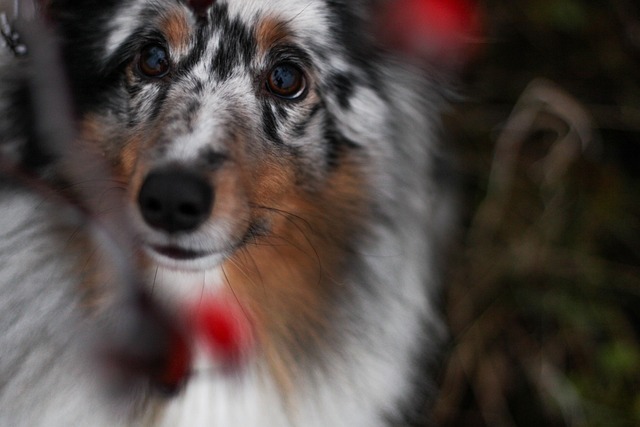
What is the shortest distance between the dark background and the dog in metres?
0.81

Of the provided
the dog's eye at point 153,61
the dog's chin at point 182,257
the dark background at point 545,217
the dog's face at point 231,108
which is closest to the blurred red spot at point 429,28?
the dog's face at point 231,108

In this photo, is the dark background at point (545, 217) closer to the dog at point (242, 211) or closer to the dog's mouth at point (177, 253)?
the dog at point (242, 211)

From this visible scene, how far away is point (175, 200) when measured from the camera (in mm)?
1480

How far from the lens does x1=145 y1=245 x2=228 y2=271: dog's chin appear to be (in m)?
1.60

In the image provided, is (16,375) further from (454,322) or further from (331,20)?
(454,322)

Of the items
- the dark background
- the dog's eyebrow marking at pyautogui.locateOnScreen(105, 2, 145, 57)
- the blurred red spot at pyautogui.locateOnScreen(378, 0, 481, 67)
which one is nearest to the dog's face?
the dog's eyebrow marking at pyautogui.locateOnScreen(105, 2, 145, 57)

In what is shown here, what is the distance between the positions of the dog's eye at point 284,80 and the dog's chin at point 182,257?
39cm

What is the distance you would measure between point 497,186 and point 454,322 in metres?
0.50

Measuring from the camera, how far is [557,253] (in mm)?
2857

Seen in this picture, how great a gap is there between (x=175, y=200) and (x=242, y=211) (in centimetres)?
17

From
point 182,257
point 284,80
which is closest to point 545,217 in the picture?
point 284,80

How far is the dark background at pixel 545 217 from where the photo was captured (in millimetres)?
2780

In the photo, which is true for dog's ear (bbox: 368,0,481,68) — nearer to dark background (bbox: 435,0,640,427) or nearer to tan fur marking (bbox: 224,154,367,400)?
tan fur marking (bbox: 224,154,367,400)

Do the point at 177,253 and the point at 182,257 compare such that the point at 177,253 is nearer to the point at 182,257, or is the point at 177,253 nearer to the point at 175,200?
the point at 182,257
